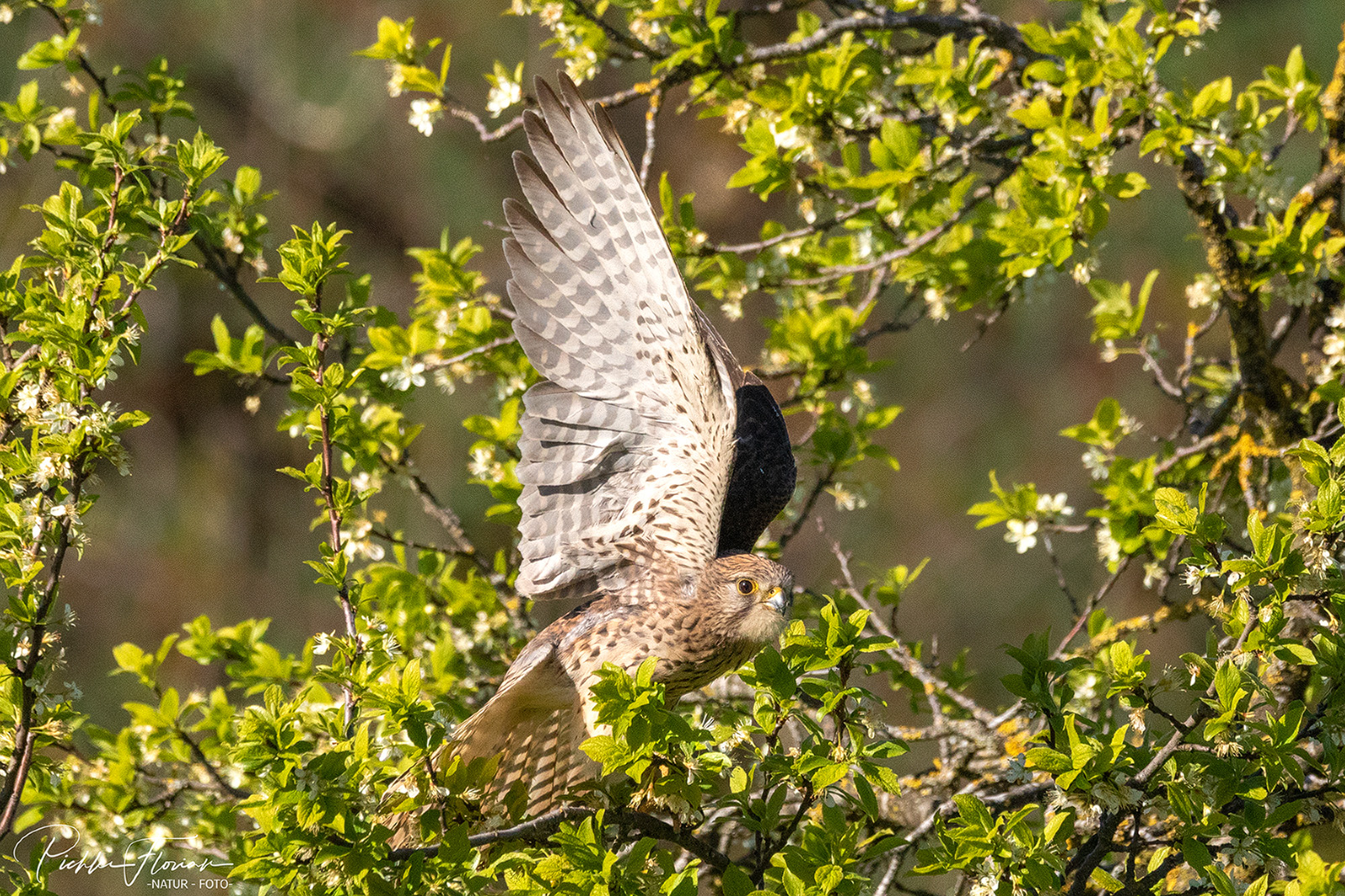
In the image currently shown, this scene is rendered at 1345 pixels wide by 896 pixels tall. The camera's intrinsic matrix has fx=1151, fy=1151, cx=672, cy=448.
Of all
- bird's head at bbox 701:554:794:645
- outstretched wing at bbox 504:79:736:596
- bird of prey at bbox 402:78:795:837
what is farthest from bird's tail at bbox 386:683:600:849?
bird's head at bbox 701:554:794:645

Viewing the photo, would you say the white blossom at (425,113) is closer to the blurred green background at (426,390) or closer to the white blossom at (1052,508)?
the white blossom at (1052,508)

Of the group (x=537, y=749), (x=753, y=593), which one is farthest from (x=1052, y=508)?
(x=537, y=749)

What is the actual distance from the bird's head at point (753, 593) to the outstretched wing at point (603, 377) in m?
0.06

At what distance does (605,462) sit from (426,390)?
524 centimetres

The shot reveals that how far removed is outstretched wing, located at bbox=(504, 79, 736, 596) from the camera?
2.08 meters

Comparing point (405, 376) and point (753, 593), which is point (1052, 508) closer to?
point (753, 593)

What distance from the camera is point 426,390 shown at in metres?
7.25

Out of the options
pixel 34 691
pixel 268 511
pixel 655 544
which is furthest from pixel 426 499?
pixel 268 511

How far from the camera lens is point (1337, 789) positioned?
143cm

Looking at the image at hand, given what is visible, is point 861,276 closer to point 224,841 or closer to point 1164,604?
point 1164,604

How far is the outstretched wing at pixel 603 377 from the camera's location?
2084mm

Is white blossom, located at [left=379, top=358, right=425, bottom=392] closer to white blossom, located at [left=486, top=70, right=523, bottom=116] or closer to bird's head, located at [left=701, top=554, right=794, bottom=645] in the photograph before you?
white blossom, located at [left=486, top=70, right=523, bottom=116]

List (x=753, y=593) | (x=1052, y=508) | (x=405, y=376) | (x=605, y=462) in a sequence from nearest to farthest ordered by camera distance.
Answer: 1. (x=753, y=593)
2. (x=605, y=462)
3. (x=405, y=376)
4. (x=1052, y=508)

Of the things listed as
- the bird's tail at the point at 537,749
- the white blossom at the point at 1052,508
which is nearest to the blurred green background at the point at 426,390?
the white blossom at the point at 1052,508
